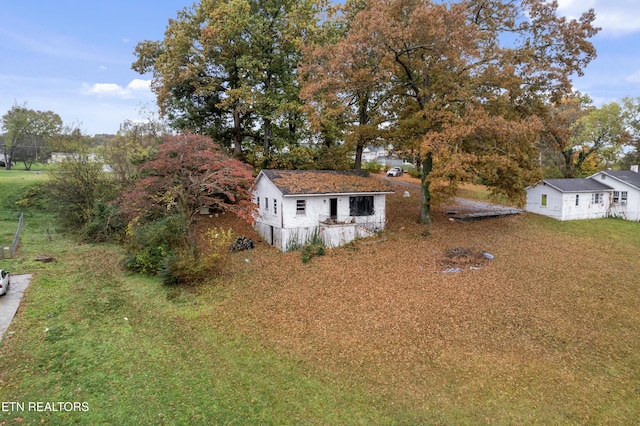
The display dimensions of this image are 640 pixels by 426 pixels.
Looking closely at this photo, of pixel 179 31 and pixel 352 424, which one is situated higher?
pixel 179 31

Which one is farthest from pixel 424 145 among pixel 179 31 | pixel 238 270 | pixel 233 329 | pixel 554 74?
pixel 179 31

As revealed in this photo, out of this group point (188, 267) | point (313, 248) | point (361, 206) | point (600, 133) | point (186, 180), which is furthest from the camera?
point (600, 133)

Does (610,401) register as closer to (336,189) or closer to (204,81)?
(336,189)

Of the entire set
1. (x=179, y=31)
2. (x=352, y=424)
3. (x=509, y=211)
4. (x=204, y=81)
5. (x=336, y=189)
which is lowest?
(x=352, y=424)

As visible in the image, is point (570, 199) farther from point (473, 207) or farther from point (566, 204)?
point (473, 207)

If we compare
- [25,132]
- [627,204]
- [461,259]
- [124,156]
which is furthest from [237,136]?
[25,132]

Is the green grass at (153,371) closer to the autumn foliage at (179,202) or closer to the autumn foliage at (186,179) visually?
the autumn foliage at (179,202)
